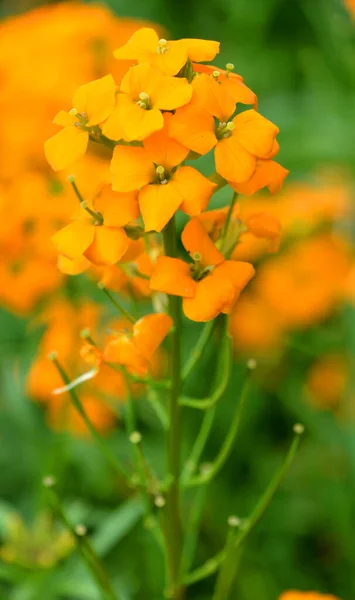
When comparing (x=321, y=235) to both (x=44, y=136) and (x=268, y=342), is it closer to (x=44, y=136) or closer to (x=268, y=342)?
(x=268, y=342)

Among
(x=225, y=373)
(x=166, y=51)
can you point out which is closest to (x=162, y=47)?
(x=166, y=51)

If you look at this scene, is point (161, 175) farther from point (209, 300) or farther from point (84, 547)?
point (84, 547)

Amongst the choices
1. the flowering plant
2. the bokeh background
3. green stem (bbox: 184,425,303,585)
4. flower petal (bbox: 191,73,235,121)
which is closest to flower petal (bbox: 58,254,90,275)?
the flowering plant

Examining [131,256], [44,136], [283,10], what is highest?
[131,256]

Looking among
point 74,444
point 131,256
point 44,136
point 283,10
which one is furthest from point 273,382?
point 283,10

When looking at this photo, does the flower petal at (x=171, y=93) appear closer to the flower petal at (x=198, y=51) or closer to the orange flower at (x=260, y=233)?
the flower petal at (x=198, y=51)

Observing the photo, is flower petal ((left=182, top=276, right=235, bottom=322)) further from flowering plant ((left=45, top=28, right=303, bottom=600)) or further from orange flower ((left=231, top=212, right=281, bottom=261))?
orange flower ((left=231, top=212, right=281, bottom=261))
